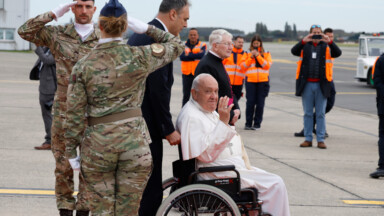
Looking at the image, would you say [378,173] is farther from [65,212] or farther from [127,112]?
[127,112]

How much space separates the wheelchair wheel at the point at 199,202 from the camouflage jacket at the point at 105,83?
88 centimetres

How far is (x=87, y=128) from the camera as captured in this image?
3832 millimetres

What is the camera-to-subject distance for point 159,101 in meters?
4.36

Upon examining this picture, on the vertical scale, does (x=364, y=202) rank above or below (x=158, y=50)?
below

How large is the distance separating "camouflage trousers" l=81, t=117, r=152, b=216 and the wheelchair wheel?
1.59 feet

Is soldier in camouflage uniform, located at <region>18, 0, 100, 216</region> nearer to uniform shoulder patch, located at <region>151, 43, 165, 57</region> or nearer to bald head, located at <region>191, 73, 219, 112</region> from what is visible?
bald head, located at <region>191, 73, 219, 112</region>

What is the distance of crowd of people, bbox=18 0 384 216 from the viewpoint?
373cm

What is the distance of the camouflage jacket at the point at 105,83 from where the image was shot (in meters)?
3.70

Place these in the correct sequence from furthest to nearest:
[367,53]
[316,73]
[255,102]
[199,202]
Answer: [367,53] → [255,102] → [316,73] → [199,202]

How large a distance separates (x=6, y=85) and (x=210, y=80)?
1434 centimetres

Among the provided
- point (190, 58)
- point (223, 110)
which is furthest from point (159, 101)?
point (190, 58)

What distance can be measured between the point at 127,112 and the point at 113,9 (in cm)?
64

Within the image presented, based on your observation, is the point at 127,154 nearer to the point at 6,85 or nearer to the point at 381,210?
the point at 381,210

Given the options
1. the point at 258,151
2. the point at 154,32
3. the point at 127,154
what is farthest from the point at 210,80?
the point at 258,151
